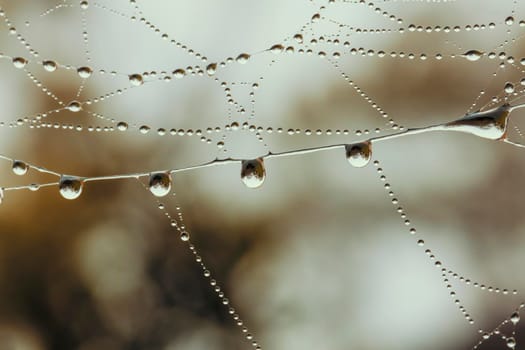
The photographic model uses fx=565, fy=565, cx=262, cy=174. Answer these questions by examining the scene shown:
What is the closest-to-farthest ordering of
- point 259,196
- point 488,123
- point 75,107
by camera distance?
point 488,123
point 75,107
point 259,196

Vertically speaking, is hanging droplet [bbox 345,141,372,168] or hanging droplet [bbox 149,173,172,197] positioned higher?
hanging droplet [bbox 345,141,372,168]

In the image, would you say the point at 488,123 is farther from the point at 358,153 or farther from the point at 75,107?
the point at 75,107

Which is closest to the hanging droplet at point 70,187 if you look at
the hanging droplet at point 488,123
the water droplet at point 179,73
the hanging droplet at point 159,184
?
the hanging droplet at point 159,184

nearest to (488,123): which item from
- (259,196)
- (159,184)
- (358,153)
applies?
(358,153)

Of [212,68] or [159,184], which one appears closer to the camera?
[159,184]

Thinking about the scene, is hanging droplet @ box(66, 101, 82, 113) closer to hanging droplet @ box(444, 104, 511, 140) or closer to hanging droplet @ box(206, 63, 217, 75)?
hanging droplet @ box(206, 63, 217, 75)

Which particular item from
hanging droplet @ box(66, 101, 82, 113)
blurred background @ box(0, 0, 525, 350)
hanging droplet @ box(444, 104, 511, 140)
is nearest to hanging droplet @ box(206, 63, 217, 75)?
blurred background @ box(0, 0, 525, 350)

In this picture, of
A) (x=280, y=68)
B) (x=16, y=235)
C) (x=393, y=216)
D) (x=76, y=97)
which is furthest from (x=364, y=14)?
(x=16, y=235)
